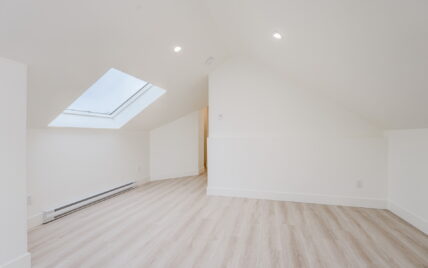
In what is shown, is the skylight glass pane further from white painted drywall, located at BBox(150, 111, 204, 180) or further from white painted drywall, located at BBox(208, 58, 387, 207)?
white painted drywall, located at BBox(150, 111, 204, 180)

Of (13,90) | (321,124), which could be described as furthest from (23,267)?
(321,124)

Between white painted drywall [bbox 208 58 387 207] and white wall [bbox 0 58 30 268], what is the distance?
2.59m

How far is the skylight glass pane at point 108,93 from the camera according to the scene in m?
3.04

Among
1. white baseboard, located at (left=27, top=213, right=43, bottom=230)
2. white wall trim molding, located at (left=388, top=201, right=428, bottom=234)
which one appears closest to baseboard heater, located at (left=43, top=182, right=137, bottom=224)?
white baseboard, located at (left=27, top=213, right=43, bottom=230)

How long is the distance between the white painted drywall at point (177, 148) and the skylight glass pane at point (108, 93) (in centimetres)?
149

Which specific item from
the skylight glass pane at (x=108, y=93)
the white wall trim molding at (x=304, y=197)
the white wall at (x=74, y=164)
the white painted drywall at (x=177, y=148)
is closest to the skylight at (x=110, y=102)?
the skylight glass pane at (x=108, y=93)

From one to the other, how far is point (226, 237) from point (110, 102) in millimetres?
2739

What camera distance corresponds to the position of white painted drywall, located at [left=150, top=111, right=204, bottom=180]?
200 inches

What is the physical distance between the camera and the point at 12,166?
168 centimetres

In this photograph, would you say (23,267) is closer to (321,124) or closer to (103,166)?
(103,166)

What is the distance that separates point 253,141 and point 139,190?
2.33 m

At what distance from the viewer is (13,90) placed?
65.6 inches

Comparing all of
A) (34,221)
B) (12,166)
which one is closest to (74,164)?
(34,221)

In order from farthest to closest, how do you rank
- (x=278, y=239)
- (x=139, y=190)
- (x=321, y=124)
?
1. (x=139, y=190)
2. (x=321, y=124)
3. (x=278, y=239)
